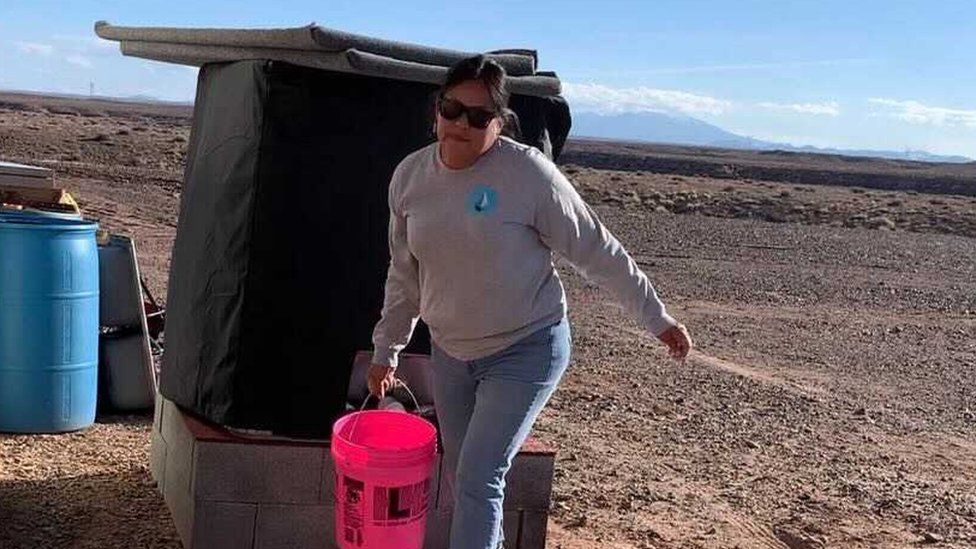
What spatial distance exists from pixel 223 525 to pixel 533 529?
43.6 inches

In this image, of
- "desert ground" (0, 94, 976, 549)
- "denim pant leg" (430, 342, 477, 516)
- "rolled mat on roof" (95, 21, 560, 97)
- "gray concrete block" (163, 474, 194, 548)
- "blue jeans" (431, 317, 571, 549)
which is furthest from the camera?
"desert ground" (0, 94, 976, 549)

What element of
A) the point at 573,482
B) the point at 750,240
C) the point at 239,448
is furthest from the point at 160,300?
the point at 750,240

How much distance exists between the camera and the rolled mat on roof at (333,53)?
3.79 m

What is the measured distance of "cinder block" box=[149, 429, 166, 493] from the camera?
4718 mm

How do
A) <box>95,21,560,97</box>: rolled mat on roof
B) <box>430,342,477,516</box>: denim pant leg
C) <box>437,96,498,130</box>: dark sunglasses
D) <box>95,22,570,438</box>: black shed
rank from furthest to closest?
<box>95,22,570,438</box>: black shed, <box>95,21,560,97</box>: rolled mat on roof, <box>430,342,477,516</box>: denim pant leg, <box>437,96,498,130</box>: dark sunglasses

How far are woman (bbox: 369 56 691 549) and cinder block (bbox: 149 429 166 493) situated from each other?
1.82m

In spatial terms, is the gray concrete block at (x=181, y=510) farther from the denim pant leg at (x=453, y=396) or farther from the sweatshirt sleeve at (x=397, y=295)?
the denim pant leg at (x=453, y=396)

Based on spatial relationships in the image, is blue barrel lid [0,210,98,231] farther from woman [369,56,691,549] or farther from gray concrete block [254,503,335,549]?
woman [369,56,691,549]

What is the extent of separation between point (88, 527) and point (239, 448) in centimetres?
82

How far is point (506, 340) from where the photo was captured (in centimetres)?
326

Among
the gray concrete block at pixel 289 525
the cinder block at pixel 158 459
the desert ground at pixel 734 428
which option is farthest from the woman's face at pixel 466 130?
the cinder block at pixel 158 459

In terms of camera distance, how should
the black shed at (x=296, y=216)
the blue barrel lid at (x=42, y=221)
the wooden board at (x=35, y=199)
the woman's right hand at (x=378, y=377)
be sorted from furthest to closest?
1. the wooden board at (x=35, y=199)
2. the blue barrel lid at (x=42, y=221)
3. the black shed at (x=296, y=216)
4. the woman's right hand at (x=378, y=377)

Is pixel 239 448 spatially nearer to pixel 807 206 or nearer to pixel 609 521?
pixel 609 521

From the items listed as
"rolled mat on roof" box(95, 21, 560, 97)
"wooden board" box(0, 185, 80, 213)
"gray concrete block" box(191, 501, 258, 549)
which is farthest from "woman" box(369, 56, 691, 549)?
"wooden board" box(0, 185, 80, 213)
